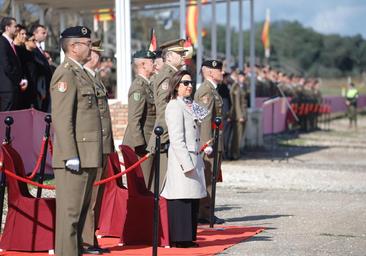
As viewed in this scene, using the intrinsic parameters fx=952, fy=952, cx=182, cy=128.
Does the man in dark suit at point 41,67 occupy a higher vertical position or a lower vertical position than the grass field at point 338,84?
higher

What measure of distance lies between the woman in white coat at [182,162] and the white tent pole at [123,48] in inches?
330

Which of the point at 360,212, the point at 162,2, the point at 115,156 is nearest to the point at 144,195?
the point at 115,156

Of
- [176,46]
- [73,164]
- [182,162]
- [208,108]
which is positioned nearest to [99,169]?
[182,162]

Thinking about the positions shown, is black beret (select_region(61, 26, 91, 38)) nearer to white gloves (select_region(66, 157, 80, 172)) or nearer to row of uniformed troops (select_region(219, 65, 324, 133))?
white gloves (select_region(66, 157, 80, 172))

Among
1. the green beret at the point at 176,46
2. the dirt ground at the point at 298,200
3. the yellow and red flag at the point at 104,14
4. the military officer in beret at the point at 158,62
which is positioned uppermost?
the yellow and red flag at the point at 104,14

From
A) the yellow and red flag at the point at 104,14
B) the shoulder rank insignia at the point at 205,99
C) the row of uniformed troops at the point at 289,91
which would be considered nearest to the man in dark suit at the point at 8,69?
the shoulder rank insignia at the point at 205,99

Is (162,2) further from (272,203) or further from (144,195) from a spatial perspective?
(144,195)

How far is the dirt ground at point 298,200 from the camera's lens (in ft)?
33.4

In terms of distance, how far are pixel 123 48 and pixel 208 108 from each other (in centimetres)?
685

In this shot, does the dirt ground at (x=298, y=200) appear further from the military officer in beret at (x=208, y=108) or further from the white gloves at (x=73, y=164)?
the white gloves at (x=73, y=164)

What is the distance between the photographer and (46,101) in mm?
15312

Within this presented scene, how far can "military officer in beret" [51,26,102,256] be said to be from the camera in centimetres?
820

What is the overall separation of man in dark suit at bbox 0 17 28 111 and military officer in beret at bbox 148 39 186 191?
315 centimetres

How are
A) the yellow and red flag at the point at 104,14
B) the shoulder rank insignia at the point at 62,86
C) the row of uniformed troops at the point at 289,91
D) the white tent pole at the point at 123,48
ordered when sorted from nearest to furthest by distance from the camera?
the shoulder rank insignia at the point at 62,86 → the white tent pole at the point at 123,48 → the row of uniformed troops at the point at 289,91 → the yellow and red flag at the point at 104,14
